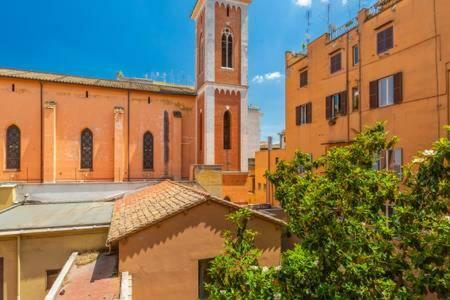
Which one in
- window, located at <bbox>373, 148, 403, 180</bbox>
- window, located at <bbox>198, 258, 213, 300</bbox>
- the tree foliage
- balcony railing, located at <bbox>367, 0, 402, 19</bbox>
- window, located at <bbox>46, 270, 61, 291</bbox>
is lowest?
window, located at <bbox>46, 270, 61, 291</bbox>

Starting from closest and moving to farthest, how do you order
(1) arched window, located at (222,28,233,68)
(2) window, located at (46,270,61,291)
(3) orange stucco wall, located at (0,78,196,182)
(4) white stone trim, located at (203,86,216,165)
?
1. (2) window, located at (46,270,61,291)
2. (3) orange stucco wall, located at (0,78,196,182)
3. (4) white stone trim, located at (203,86,216,165)
4. (1) arched window, located at (222,28,233,68)

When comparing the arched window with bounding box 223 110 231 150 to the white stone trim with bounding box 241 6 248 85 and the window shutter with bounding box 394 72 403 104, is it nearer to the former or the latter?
the white stone trim with bounding box 241 6 248 85

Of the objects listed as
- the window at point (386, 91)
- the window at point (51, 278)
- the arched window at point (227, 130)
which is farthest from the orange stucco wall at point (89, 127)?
the window at point (386, 91)

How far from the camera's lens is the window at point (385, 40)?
11209mm

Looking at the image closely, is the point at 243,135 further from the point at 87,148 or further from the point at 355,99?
the point at 87,148

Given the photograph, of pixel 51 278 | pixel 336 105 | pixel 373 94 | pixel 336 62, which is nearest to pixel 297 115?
pixel 336 105

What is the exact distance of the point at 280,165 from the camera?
20.3 ft

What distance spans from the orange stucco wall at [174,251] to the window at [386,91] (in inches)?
333

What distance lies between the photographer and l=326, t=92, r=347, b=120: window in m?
13.4

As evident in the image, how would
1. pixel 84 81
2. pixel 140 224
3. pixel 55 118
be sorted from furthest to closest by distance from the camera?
1. pixel 84 81
2. pixel 55 118
3. pixel 140 224

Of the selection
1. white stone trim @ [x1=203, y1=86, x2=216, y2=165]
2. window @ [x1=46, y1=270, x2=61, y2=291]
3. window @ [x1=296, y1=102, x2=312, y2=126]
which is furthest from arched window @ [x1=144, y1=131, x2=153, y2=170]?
window @ [x1=46, y1=270, x2=61, y2=291]

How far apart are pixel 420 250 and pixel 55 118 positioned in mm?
24050

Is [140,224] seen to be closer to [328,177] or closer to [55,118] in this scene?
[328,177]

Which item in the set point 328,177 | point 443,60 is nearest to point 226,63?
point 443,60
